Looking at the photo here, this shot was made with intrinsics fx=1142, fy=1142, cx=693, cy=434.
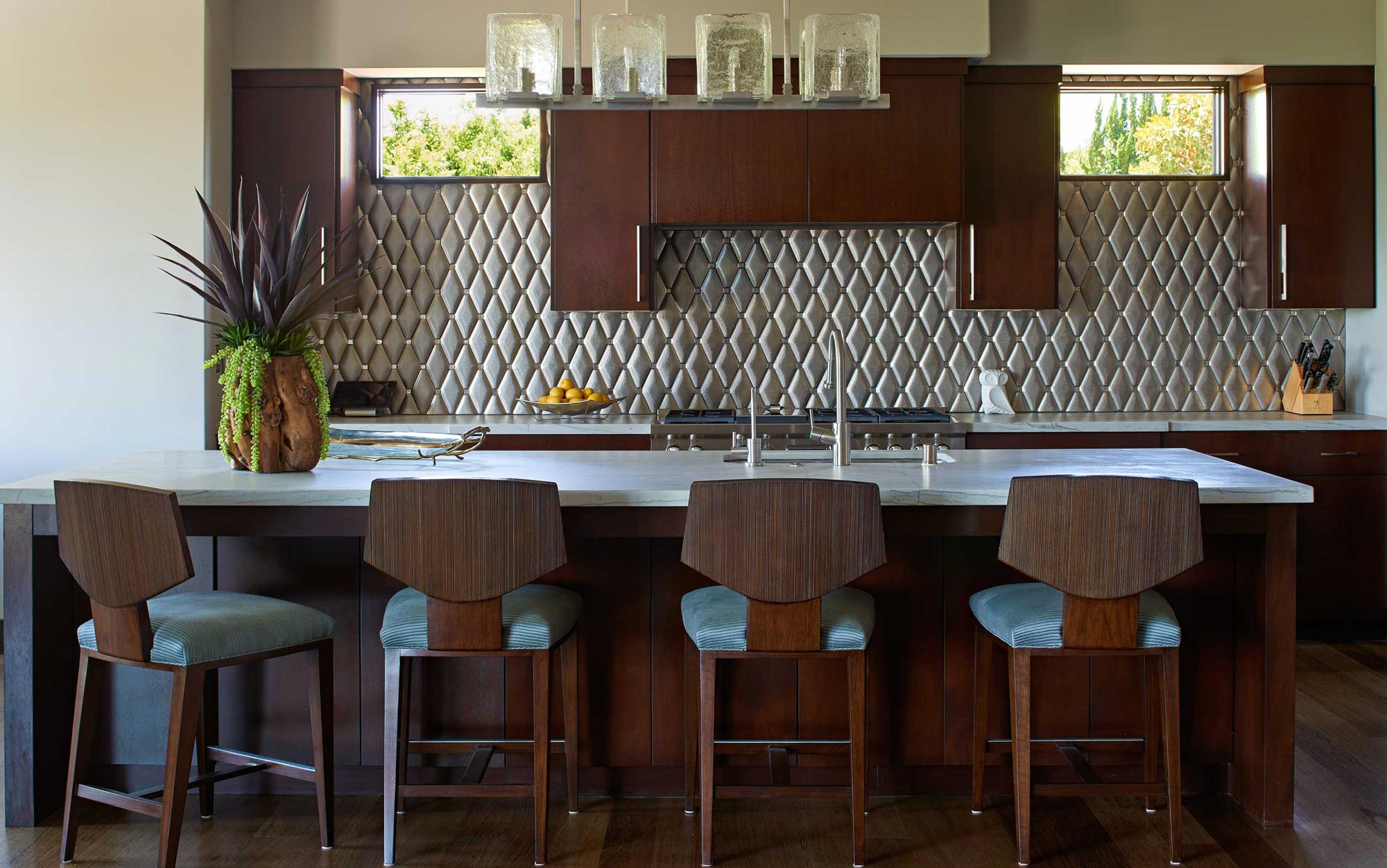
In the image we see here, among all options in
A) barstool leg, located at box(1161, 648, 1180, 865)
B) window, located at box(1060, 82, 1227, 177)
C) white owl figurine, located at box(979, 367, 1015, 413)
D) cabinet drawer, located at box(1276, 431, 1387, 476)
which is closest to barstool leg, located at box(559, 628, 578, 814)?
barstool leg, located at box(1161, 648, 1180, 865)

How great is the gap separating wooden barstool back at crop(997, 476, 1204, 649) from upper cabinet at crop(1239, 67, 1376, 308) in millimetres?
3085

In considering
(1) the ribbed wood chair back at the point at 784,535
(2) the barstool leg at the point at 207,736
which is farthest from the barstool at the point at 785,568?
(2) the barstool leg at the point at 207,736

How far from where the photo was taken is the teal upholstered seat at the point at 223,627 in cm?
247

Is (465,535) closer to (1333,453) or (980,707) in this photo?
(980,707)

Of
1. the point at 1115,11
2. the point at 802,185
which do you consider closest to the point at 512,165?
the point at 802,185

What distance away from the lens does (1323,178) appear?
4941 mm

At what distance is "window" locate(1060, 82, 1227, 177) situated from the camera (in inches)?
206

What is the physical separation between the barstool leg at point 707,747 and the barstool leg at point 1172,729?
3.34ft

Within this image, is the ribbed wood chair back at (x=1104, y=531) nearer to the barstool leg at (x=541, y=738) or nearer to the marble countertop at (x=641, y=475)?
the marble countertop at (x=641, y=475)

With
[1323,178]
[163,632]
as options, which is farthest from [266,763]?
[1323,178]

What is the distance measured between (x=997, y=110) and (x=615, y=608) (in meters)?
3.11

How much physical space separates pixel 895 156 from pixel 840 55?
184 centimetres

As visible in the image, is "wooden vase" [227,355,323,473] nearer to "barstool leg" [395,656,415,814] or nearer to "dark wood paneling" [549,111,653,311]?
"barstool leg" [395,656,415,814]

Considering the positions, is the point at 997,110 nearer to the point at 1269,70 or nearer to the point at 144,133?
the point at 1269,70
